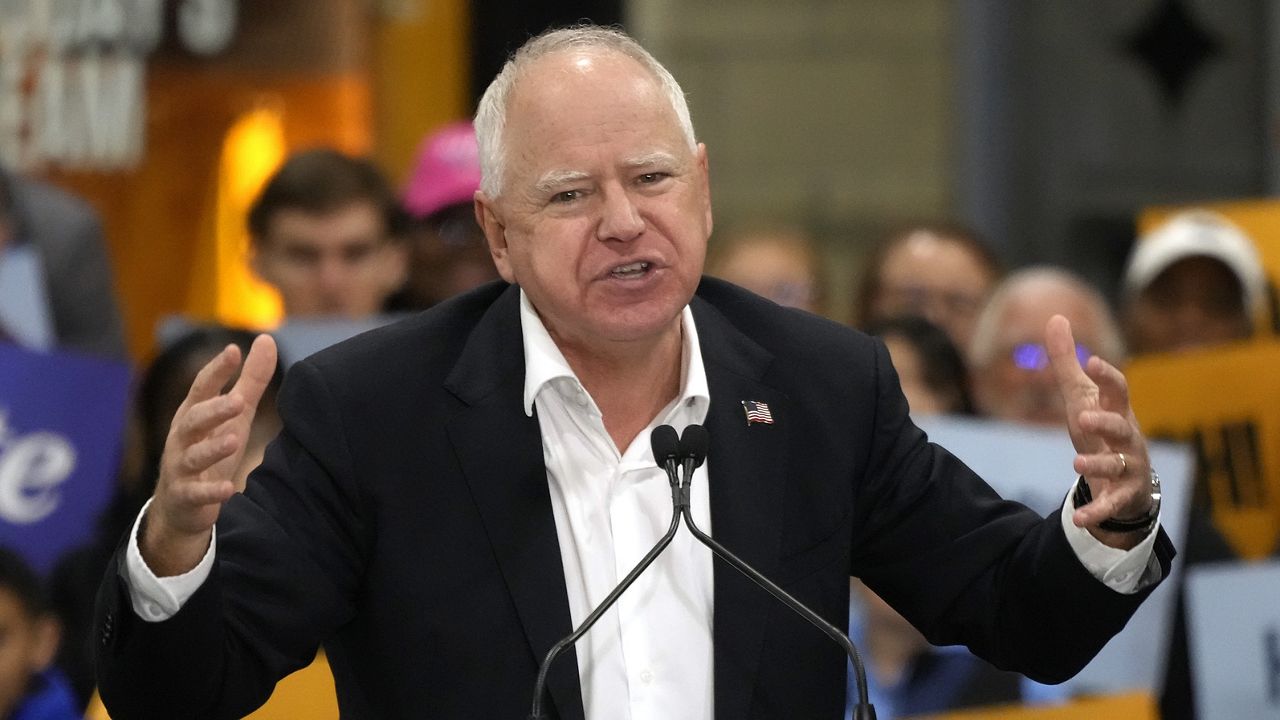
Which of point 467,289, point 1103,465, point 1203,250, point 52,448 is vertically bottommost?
point 52,448

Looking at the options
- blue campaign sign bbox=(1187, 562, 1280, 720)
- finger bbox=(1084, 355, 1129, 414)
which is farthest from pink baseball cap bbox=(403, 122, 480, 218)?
finger bbox=(1084, 355, 1129, 414)

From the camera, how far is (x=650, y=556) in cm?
273

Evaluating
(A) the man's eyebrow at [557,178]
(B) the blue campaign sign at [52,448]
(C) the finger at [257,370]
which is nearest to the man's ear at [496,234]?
(A) the man's eyebrow at [557,178]

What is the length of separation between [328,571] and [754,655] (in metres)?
0.58

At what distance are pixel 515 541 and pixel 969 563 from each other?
64cm

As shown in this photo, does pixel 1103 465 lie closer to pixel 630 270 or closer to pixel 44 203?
pixel 630 270

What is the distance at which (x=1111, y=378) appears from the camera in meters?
2.86

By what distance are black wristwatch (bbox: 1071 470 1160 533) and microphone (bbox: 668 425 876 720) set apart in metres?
0.39

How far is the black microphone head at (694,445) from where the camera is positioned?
284 centimetres

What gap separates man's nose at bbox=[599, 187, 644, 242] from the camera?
2.91m

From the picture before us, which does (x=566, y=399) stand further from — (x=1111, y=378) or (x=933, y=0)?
(x=933, y=0)

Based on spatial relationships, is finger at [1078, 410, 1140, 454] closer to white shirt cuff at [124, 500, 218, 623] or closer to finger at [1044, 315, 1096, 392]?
finger at [1044, 315, 1096, 392]

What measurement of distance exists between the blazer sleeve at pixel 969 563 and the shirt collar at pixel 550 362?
10.6 inches

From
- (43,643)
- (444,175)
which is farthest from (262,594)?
(444,175)
